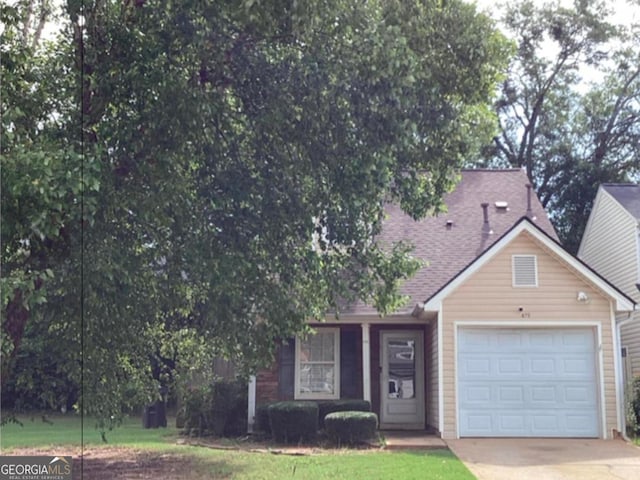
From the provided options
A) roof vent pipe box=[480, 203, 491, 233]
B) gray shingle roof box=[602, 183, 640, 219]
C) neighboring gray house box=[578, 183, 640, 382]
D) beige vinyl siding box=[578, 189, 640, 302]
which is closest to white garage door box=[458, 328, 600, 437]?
roof vent pipe box=[480, 203, 491, 233]

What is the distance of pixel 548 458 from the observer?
10.9 metres

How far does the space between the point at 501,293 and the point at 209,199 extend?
7545 millimetres

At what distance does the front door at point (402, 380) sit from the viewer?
15578 mm

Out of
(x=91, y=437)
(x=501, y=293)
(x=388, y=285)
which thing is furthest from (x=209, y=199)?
(x=91, y=437)

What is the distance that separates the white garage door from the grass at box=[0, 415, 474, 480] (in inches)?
79.4

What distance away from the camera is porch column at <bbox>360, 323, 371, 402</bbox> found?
47.5 ft

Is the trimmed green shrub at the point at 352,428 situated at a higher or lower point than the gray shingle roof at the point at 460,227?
lower

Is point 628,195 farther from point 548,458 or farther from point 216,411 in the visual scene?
point 216,411

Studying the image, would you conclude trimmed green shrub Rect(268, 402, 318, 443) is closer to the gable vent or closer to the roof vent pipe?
the gable vent

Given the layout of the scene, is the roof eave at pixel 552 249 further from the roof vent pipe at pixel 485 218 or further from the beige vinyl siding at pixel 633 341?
the beige vinyl siding at pixel 633 341

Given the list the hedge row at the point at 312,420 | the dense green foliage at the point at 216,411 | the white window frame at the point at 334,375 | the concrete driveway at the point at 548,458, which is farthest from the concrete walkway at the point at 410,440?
the dense green foliage at the point at 216,411

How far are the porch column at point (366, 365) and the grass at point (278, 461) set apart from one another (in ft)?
8.39

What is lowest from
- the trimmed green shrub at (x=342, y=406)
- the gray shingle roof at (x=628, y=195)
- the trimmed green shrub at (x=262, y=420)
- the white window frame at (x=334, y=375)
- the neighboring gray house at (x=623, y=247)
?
the trimmed green shrub at (x=262, y=420)

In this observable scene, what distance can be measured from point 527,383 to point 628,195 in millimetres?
9145
